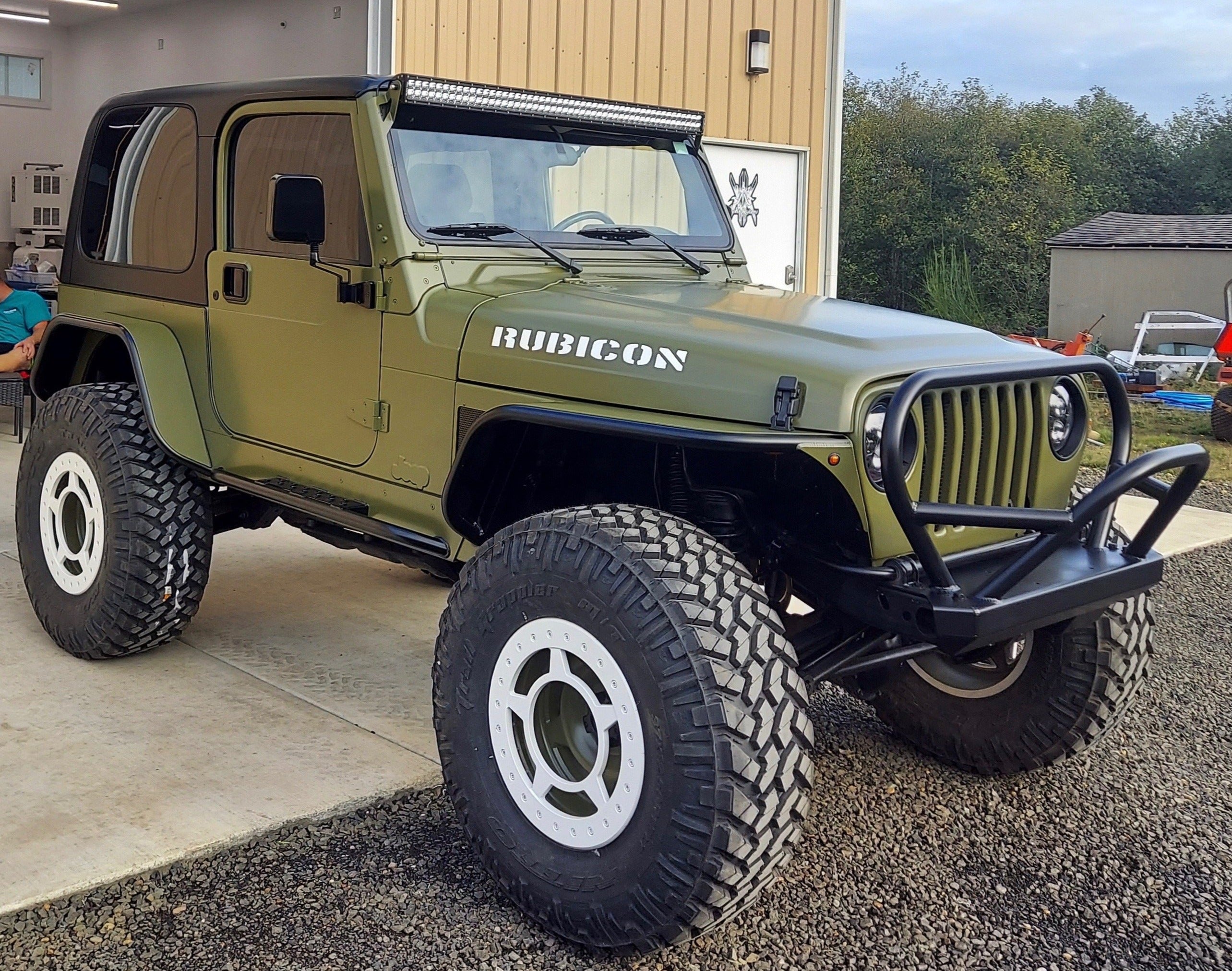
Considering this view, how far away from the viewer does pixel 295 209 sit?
3.50m

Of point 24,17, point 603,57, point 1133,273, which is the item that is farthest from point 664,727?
point 1133,273

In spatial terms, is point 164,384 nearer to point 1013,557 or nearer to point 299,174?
point 299,174

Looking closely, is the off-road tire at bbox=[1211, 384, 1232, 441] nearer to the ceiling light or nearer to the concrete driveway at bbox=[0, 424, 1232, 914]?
the concrete driveway at bbox=[0, 424, 1232, 914]

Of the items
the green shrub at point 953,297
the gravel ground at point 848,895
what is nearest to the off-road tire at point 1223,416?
the gravel ground at point 848,895

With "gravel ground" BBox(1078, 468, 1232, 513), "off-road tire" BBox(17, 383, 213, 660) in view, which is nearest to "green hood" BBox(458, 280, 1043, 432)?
"off-road tire" BBox(17, 383, 213, 660)

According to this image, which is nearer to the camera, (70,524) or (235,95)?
(235,95)

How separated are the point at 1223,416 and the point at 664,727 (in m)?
9.52

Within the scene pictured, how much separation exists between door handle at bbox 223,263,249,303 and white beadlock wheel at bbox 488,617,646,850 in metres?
1.74

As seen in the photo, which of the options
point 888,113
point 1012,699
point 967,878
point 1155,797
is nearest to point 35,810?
point 967,878

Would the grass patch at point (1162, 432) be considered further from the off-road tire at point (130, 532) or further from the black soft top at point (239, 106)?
the off-road tire at point (130, 532)

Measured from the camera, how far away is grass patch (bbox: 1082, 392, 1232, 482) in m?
9.26

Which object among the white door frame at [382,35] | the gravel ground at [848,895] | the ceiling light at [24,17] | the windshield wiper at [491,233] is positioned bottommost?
the gravel ground at [848,895]

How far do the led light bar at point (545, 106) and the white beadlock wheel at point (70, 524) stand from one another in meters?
1.78

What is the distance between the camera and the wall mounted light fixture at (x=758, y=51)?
33.2 ft
